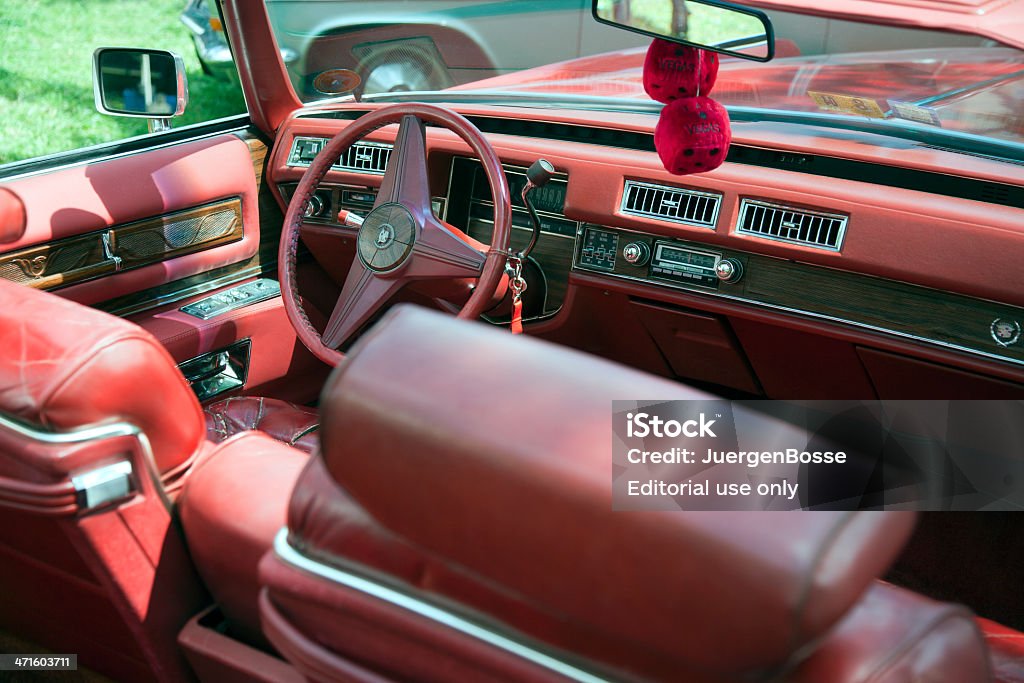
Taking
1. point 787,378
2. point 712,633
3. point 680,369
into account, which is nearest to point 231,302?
point 680,369

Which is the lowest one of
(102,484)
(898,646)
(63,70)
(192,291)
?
(192,291)

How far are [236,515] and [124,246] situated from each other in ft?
4.92

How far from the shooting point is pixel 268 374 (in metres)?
2.83

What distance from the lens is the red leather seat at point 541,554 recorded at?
70cm

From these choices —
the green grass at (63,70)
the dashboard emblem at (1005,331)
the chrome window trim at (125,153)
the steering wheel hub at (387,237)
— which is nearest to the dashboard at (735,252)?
the dashboard emblem at (1005,331)

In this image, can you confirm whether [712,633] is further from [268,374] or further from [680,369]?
[268,374]

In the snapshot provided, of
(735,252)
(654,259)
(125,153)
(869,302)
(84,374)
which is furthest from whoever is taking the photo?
(125,153)

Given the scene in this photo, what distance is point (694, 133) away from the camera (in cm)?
204

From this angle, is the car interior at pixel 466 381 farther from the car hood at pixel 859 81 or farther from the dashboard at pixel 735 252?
the car hood at pixel 859 81

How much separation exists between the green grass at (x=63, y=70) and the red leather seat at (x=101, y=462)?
11.8 ft

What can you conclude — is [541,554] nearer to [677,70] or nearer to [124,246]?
[677,70]

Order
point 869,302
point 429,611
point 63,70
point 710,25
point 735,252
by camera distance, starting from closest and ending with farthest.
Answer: point 429,611, point 710,25, point 869,302, point 735,252, point 63,70

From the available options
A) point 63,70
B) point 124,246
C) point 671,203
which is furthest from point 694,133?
point 63,70

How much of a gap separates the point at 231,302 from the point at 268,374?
25 centimetres
